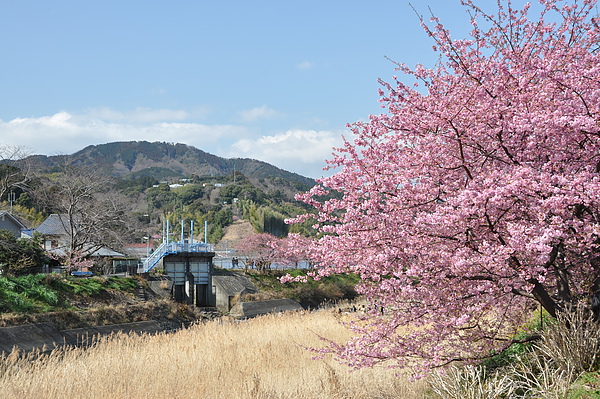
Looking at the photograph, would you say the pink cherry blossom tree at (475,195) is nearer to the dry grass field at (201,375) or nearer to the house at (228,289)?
the dry grass field at (201,375)

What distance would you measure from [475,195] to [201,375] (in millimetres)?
5141

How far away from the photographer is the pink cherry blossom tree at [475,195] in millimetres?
5152

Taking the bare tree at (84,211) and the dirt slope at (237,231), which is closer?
the bare tree at (84,211)

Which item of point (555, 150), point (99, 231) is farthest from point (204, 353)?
point (99, 231)

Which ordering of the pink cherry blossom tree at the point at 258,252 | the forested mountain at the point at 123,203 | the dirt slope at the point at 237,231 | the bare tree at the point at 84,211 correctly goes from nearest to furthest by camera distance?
the bare tree at the point at 84,211, the forested mountain at the point at 123,203, the pink cherry blossom tree at the point at 258,252, the dirt slope at the point at 237,231

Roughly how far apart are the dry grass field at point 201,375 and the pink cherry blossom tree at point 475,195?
34.5 inches

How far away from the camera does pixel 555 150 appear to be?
5.64 m

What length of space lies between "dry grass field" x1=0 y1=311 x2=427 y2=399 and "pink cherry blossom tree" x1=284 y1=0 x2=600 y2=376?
34.5 inches

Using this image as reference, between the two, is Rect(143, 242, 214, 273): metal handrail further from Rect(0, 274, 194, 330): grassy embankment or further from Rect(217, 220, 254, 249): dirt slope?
Rect(217, 220, 254, 249): dirt slope

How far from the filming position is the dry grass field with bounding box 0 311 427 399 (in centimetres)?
660

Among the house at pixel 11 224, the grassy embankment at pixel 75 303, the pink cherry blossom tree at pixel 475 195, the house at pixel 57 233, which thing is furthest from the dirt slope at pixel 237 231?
the pink cherry blossom tree at pixel 475 195

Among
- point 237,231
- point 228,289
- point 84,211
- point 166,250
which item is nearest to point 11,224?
point 166,250

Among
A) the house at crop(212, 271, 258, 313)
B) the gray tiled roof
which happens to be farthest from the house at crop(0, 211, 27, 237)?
the house at crop(212, 271, 258, 313)

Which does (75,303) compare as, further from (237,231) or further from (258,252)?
(237,231)
